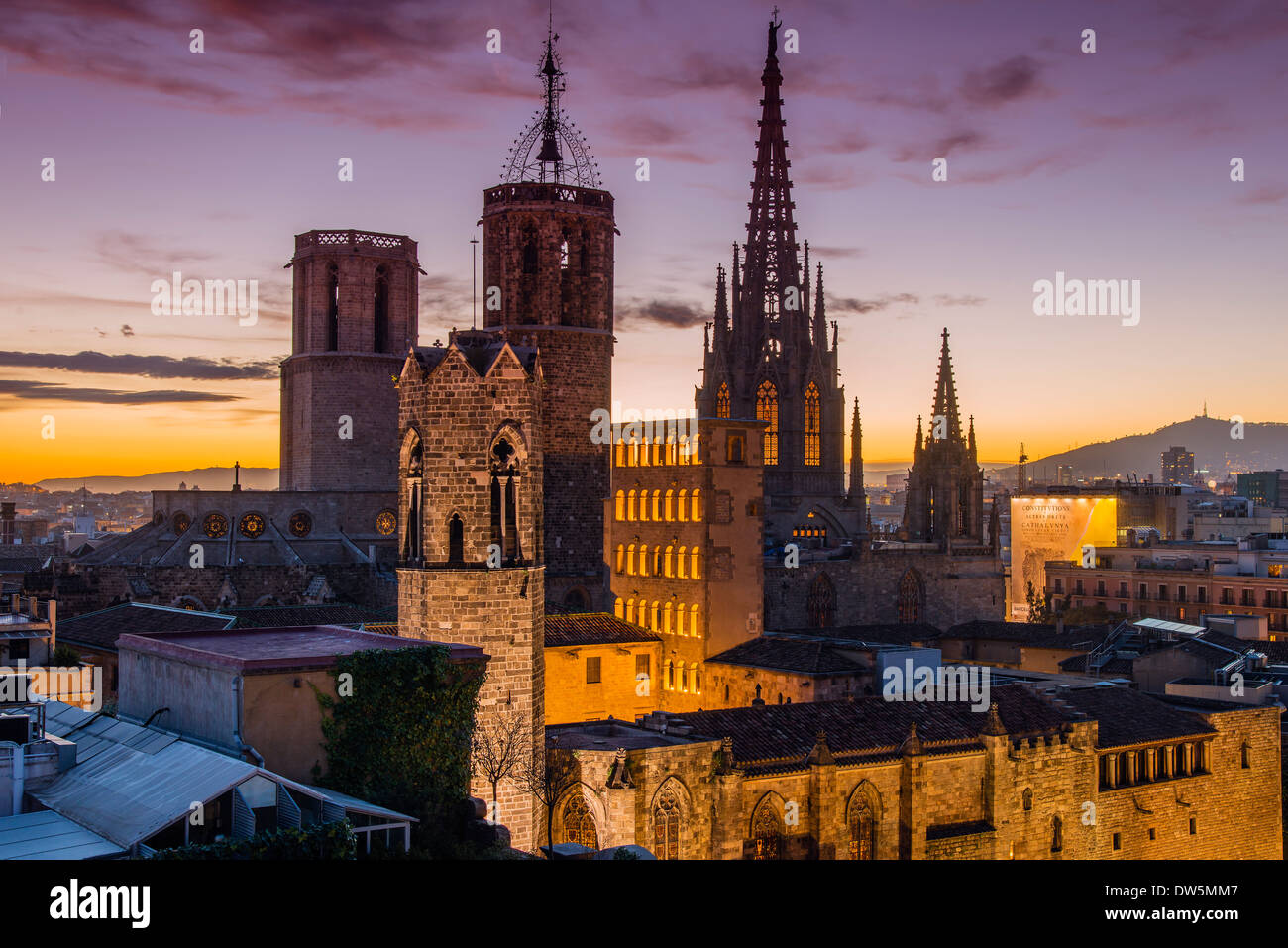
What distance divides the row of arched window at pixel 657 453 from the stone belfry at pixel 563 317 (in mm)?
5656

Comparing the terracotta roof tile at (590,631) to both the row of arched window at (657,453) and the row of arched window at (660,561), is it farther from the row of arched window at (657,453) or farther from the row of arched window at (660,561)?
the row of arched window at (657,453)

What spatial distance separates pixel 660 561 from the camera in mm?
57406

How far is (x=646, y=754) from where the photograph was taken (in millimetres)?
30828

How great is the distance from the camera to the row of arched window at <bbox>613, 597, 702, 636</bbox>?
55094 millimetres

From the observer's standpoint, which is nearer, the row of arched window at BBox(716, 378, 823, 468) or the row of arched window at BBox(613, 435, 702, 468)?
the row of arched window at BBox(613, 435, 702, 468)

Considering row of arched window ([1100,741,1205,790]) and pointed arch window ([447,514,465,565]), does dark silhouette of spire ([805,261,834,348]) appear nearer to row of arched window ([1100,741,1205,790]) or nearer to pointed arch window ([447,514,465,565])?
row of arched window ([1100,741,1205,790])

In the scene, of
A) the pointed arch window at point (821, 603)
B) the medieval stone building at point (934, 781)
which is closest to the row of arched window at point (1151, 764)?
the medieval stone building at point (934, 781)

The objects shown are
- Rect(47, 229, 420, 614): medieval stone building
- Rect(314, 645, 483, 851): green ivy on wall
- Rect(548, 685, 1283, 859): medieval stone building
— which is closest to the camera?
Rect(314, 645, 483, 851): green ivy on wall

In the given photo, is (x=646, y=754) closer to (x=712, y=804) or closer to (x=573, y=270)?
(x=712, y=804)

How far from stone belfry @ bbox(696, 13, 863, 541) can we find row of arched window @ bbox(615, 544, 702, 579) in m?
23.5

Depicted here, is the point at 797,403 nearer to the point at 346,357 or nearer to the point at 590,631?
the point at 346,357

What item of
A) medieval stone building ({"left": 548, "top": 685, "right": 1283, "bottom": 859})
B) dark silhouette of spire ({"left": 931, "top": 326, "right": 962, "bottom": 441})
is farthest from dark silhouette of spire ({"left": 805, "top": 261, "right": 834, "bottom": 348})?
medieval stone building ({"left": 548, "top": 685, "right": 1283, "bottom": 859})
